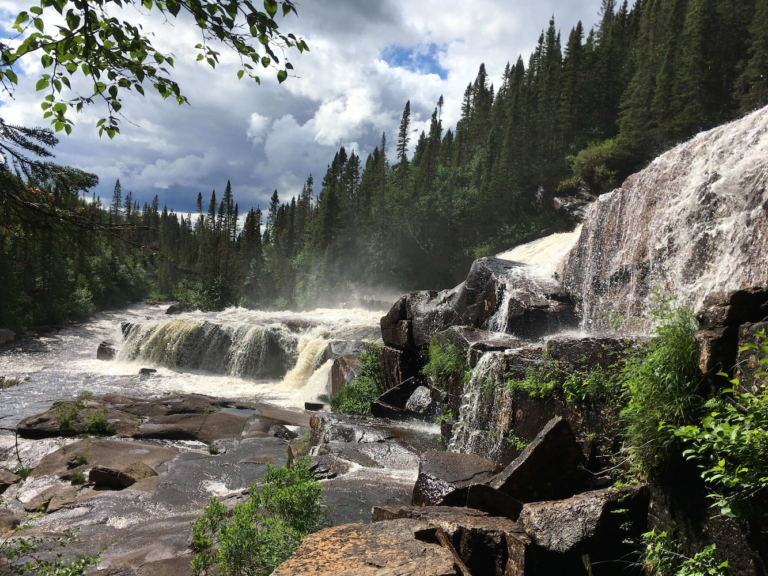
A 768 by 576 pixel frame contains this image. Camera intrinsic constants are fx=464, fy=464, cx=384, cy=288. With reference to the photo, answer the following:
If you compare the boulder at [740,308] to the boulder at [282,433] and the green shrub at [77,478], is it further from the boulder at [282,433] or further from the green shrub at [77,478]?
the green shrub at [77,478]

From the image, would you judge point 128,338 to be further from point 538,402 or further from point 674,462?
point 674,462

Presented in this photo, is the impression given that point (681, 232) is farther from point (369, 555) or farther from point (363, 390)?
point (363, 390)

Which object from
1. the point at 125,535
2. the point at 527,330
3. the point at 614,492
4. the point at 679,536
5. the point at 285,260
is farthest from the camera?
the point at 285,260

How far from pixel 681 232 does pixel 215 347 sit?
1983 cm

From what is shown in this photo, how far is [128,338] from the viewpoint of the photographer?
80.5ft

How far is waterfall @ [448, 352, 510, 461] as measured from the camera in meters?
7.25

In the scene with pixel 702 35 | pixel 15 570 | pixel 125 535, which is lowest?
pixel 125 535

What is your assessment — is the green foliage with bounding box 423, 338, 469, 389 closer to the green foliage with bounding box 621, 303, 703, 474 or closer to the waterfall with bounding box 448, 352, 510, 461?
the waterfall with bounding box 448, 352, 510, 461

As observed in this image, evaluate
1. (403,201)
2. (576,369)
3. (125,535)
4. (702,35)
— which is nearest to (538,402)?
(576,369)

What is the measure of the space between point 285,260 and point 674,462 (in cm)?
6332

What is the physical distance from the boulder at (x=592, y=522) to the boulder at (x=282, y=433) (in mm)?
8382

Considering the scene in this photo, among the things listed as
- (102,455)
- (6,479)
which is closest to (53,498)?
(6,479)

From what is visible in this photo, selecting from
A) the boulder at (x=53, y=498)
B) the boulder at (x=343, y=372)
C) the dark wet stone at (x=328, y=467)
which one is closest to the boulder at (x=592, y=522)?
the dark wet stone at (x=328, y=467)

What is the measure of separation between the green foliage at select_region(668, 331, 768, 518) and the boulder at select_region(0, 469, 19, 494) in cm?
1060
